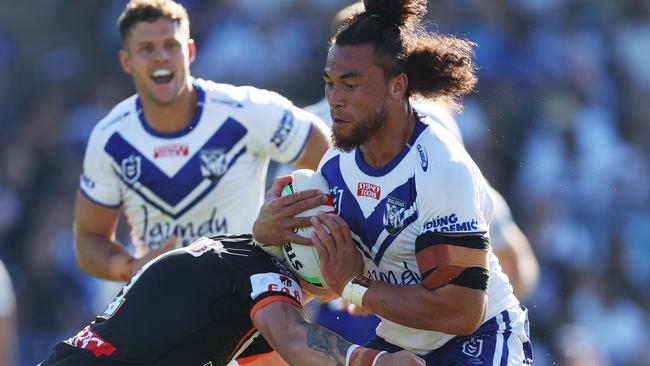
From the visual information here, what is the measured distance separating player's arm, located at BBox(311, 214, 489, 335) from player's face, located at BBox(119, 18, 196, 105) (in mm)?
2469

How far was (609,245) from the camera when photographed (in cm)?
1219

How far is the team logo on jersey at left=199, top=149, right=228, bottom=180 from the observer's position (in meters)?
7.67

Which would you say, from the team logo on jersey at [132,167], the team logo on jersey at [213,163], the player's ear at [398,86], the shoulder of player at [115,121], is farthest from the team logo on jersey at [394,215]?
the shoulder of player at [115,121]

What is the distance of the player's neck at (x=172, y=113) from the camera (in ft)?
25.3

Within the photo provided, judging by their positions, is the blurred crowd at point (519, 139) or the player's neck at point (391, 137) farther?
the blurred crowd at point (519, 139)

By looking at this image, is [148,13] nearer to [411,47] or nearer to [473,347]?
[411,47]

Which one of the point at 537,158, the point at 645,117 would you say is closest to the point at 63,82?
the point at 537,158

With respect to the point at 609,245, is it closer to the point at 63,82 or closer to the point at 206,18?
the point at 206,18

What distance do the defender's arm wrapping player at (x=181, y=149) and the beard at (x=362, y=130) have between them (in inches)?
74.0

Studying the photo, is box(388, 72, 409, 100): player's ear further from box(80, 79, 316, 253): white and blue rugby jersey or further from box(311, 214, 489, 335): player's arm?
box(80, 79, 316, 253): white and blue rugby jersey

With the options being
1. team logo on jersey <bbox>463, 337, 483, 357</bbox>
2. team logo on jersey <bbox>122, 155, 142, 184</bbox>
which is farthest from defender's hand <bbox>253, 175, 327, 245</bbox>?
team logo on jersey <bbox>122, 155, 142, 184</bbox>

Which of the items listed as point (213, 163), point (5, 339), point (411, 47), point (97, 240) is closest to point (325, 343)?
point (411, 47)

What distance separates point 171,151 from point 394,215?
94.0 inches

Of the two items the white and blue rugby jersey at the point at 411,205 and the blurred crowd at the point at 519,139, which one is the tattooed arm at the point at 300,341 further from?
the blurred crowd at the point at 519,139
